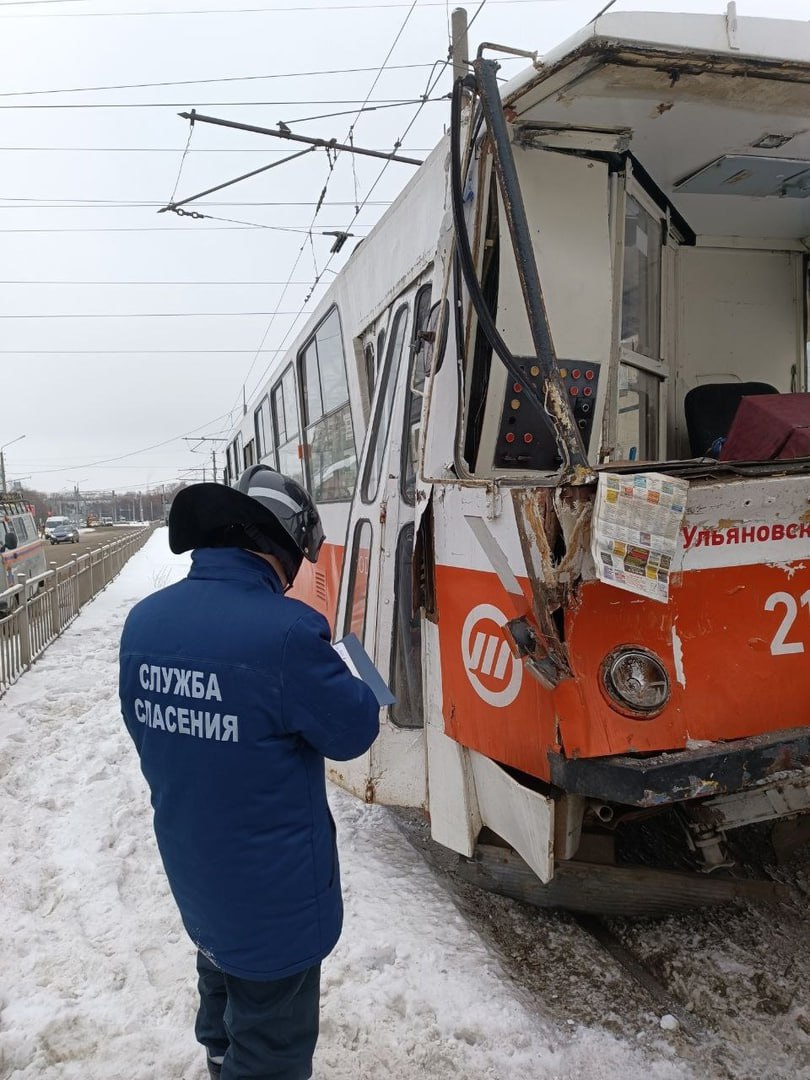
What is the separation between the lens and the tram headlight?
2346mm

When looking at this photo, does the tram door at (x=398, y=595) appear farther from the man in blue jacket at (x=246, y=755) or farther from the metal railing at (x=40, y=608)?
the metal railing at (x=40, y=608)

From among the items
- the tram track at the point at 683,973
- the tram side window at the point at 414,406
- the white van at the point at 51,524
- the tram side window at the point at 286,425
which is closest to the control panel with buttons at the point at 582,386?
the tram side window at the point at 414,406

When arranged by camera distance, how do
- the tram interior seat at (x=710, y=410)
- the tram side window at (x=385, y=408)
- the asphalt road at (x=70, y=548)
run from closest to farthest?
the tram side window at (x=385, y=408)
the tram interior seat at (x=710, y=410)
the asphalt road at (x=70, y=548)

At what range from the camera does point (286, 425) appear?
6.84 meters

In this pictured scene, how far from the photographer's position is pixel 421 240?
347 cm

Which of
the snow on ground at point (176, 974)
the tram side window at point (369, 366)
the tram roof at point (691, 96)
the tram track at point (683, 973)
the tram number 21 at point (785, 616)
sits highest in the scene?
the tram roof at point (691, 96)

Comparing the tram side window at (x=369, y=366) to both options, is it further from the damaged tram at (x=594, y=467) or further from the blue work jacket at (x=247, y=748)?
the blue work jacket at (x=247, y=748)

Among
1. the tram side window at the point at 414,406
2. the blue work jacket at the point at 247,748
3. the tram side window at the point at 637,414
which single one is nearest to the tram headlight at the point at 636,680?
the blue work jacket at the point at 247,748

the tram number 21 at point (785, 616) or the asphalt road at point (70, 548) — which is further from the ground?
the tram number 21 at point (785, 616)

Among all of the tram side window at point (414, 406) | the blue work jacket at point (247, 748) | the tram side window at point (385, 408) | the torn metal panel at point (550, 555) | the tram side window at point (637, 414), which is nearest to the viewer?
the blue work jacket at point (247, 748)

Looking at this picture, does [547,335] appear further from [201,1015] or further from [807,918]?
[807,918]

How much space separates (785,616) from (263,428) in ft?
21.9

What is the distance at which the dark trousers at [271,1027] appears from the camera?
198 centimetres

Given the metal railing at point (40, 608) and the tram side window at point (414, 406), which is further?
the metal railing at point (40, 608)
